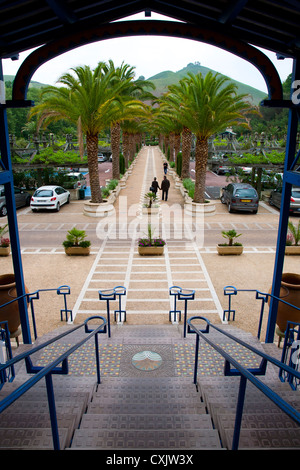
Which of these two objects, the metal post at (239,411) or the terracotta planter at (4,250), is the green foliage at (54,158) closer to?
the terracotta planter at (4,250)

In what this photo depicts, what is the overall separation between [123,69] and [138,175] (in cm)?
1190

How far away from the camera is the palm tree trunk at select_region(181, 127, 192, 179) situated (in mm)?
25469

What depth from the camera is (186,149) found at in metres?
26.1

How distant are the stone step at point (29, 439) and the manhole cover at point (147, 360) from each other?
2.45 m

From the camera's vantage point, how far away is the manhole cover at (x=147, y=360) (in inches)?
216

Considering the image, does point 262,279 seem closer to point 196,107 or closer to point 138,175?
point 196,107

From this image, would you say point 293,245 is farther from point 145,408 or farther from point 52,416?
point 52,416

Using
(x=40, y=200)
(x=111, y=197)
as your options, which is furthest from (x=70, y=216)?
(x=111, y=197)

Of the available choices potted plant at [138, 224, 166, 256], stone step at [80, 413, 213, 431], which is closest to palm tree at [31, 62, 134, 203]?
potted plant at [138, 224, 166, 256]

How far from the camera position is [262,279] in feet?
33.9

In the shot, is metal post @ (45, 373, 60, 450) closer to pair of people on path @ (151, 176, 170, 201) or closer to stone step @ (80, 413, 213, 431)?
stone step @ (80, 413, 213, 431)

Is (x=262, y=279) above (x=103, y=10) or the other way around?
the other way around

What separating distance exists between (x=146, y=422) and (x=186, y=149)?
2434 centimetres
